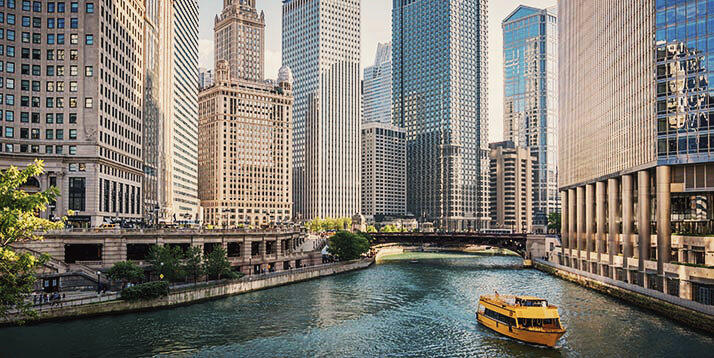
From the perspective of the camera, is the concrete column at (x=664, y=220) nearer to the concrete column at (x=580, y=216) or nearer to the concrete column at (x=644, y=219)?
the concrete column at (x=644, y=219)

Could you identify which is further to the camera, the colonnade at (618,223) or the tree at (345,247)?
the tree at (345,247)

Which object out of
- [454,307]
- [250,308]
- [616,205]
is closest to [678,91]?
[616,205]

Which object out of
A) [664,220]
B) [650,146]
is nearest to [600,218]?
[650,146]

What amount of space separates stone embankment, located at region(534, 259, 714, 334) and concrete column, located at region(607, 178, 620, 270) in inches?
244

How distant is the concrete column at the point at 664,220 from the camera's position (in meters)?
93.9

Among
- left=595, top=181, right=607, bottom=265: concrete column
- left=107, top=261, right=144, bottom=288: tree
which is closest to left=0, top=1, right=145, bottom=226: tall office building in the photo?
left=107, top=261, right=144, bottom=288: tree

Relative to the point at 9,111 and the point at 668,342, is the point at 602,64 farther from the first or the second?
the point at 9,111

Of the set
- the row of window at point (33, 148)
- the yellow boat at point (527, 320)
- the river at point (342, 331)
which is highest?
the row of window at point (33, 148)

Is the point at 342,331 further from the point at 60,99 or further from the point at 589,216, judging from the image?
the point at 589,216

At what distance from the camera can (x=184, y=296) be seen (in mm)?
89438

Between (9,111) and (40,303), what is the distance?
61.0 metres

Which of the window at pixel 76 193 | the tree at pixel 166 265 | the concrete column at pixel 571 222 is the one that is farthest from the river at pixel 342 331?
the concrete column at pixel 571 222

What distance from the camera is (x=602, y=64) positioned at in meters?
129

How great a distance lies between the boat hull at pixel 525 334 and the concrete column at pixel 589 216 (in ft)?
213
